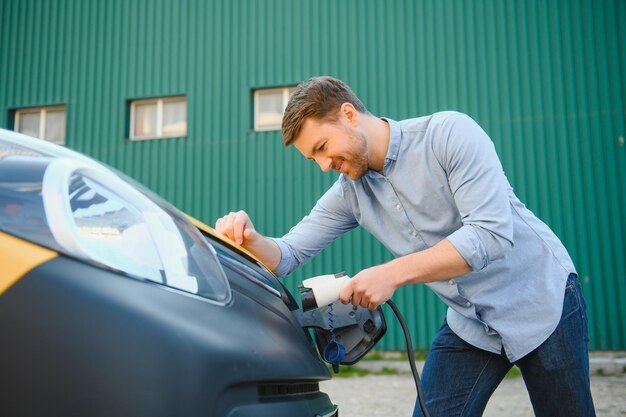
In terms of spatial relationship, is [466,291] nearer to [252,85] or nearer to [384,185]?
[384,185]

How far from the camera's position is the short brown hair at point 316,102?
6.16 feet

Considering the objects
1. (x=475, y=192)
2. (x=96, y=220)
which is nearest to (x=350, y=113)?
(x=475, y=192)

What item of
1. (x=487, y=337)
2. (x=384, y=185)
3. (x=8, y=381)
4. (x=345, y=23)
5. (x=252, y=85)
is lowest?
(x=487, y=337)

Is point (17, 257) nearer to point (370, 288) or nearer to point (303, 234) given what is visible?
point (370, 288)

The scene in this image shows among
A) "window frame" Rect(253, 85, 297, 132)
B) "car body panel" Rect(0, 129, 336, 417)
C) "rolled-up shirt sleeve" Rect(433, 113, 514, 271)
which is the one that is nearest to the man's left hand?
"rolled-up shirt sleeve" Rect(433, 113, 514, 271)

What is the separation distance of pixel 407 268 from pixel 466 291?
42 centimetres

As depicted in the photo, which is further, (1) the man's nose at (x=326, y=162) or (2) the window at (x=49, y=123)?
(2) the window at (x=49, y=123)

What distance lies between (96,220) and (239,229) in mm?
908

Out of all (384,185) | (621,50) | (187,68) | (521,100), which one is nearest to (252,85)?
(187,68)

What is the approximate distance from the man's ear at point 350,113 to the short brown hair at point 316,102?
0.05ft

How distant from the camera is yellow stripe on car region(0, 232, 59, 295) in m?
0.90

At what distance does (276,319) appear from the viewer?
52.0 inches

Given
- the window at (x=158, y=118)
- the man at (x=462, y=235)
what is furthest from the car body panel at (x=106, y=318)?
the window at (x=158, y=118)

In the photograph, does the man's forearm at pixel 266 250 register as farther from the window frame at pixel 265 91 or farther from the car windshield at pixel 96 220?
the window frame at pixel 265 91
